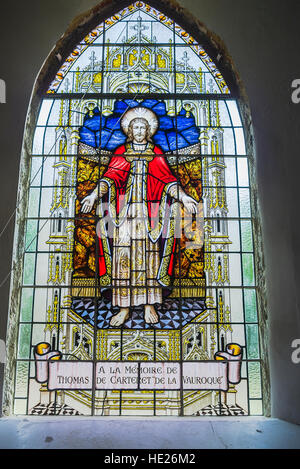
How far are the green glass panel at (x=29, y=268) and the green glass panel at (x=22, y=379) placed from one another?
0.64m

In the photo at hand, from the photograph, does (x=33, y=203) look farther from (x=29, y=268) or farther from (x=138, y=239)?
(x=138, y=239)

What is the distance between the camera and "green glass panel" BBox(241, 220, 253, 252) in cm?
438

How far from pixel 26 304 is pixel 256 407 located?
1.91 m

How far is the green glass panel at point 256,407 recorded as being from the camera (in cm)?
396

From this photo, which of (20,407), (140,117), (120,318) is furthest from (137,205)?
(20,407)

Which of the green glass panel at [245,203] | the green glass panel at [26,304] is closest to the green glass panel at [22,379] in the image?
the green glass panel at [26,304]

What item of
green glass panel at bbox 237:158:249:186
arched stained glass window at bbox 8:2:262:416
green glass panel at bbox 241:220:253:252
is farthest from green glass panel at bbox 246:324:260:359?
green glass panel at bbox 237:158:249:186

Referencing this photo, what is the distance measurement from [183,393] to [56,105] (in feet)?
8.86

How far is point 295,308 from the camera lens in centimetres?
376

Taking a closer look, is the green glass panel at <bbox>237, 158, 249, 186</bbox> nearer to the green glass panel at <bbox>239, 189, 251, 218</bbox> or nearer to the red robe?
the green glass panel at <bbox>239, 189, 251, 218</bbox>

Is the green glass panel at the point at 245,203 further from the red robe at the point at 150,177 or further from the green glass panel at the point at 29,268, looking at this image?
the green glass panel at the point at 29,268

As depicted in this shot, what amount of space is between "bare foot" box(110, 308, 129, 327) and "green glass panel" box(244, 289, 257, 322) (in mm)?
936

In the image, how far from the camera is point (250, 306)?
13.8 feet
